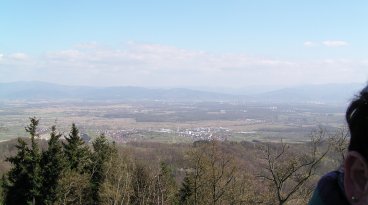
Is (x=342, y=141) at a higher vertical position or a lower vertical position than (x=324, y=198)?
lower

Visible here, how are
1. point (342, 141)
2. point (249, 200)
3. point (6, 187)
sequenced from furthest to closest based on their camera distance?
point (6, 187)
point (249, 200)
point (342, 141)

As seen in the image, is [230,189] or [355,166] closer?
[355,166]

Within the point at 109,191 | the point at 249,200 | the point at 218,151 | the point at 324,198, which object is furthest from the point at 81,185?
the point at 324,198

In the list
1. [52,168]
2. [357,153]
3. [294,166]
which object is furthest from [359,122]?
[52,168]

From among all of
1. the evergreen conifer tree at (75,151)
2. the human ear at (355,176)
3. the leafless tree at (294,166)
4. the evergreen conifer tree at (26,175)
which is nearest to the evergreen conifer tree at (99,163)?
the evergreen conifer tree at (75,151)

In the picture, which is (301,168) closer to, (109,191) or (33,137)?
(109,191)

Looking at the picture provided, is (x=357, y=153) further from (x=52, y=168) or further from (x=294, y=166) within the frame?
(x=52, y=168)

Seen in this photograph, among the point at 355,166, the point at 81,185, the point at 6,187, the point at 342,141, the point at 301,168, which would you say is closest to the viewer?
the point at 355,166
